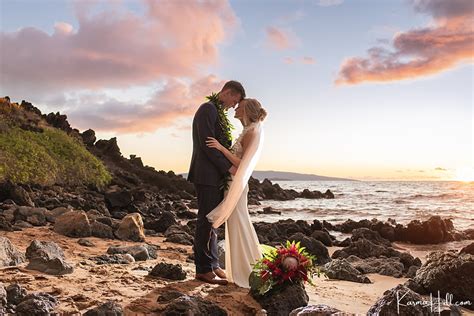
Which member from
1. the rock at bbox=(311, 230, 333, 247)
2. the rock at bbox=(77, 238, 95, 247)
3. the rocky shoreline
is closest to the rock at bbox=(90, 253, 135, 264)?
the rocky shoreline

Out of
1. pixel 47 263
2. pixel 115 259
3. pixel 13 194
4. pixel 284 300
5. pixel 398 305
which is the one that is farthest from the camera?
pixel 13 194

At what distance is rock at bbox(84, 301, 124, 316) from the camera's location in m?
4.82

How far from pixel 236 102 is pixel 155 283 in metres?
2.68

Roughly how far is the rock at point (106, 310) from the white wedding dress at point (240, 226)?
2086mm

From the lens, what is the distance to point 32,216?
494 inches

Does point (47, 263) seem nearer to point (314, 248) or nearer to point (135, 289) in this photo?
point (135, 289)

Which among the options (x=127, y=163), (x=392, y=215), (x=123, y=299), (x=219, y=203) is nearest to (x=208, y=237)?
(x=219, y=203)

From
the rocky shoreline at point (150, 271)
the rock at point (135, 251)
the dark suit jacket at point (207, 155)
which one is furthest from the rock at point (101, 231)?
the dark suit jacket at point (207, 155)

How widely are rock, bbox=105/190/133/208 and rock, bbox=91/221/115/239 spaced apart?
1076 centimetres

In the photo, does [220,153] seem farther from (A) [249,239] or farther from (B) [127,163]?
(B) [127,163]

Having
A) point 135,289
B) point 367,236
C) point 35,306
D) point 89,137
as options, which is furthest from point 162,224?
point 89,137

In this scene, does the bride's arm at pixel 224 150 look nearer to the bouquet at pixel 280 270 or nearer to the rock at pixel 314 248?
the bouquet at pixel 280 270

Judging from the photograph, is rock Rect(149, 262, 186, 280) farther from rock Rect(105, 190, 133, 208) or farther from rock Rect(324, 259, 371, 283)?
rock Rect(105, 190, 133, 208)

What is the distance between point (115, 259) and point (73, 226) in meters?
3.64
